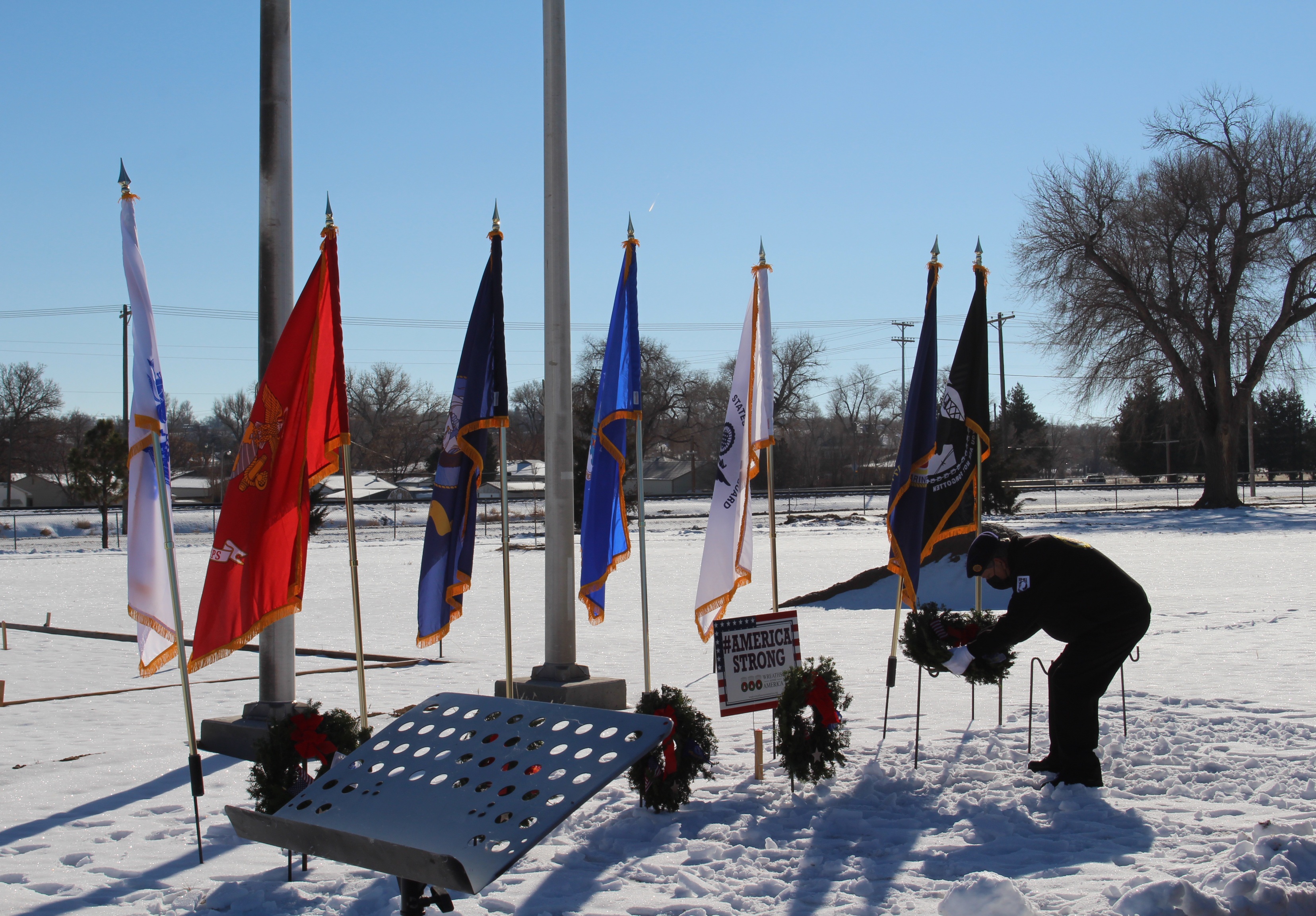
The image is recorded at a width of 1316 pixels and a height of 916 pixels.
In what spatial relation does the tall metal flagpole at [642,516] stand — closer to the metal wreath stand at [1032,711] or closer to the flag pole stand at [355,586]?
the flag pole stand at [355,586]

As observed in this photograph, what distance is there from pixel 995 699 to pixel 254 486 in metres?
6.37

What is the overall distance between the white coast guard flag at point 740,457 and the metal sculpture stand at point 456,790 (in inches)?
138

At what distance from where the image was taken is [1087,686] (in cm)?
610

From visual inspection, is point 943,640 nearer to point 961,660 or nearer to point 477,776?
point 961,660

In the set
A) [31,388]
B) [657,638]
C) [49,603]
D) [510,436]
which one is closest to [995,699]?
[657,638]

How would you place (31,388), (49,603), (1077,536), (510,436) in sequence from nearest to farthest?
(49,603)
(1077,536)
(31,388)
(510,436)

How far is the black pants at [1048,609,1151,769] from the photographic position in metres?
6.07

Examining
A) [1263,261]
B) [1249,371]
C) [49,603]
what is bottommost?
[49,603]

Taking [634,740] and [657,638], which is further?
[657,638]

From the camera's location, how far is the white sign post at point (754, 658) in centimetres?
649

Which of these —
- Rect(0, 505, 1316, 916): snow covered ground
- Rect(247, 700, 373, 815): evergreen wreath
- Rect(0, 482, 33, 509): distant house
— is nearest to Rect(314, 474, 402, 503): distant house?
Rect(0, 482, 33, 509): distant house

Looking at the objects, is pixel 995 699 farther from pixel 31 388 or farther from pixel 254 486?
pixel 31 388

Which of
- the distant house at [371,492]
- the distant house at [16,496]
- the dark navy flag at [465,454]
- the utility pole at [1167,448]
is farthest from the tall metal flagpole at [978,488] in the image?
the distant house at [16,496]

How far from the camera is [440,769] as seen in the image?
4156mm
